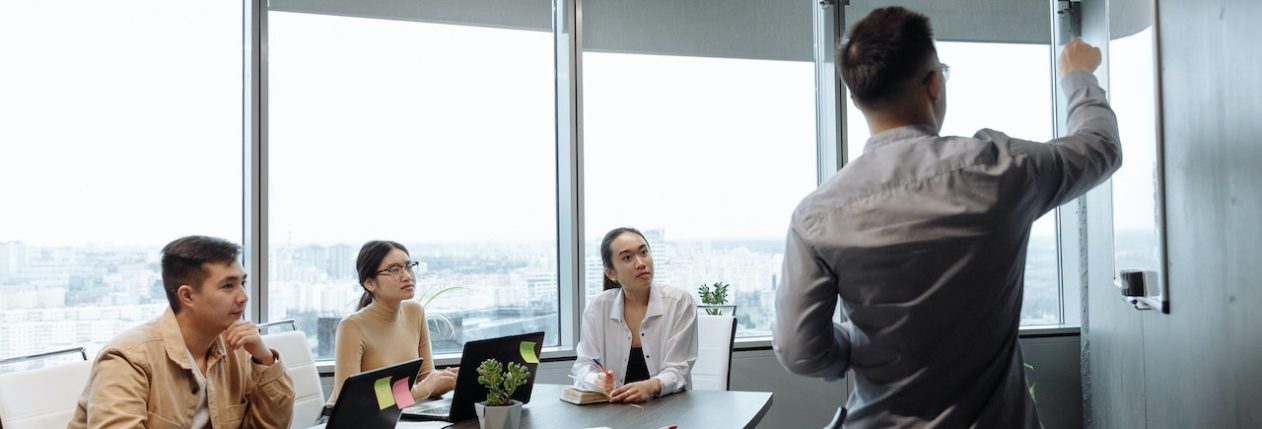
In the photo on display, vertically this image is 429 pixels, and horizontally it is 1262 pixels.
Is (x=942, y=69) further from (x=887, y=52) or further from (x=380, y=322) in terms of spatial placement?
(x=380, y=322)

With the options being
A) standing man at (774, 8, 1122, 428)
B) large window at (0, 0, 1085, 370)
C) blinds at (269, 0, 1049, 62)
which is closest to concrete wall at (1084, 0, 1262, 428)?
standing man at (774, 8, 1122, 428)

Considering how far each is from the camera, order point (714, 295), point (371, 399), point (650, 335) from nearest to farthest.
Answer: point (371, 399)
point (650, 335)
point (714, 295)

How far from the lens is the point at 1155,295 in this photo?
7.97 ft

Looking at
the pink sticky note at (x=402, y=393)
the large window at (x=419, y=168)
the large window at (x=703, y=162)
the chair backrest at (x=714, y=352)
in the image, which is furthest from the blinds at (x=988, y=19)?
the pink sticky note at (x=402, y=393)

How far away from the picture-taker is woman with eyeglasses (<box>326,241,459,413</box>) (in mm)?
3430

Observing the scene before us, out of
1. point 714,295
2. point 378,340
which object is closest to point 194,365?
point 378,340

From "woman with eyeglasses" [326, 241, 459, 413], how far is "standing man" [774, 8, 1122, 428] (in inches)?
88.8

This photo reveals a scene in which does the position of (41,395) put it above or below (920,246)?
below

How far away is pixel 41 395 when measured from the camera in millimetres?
2570

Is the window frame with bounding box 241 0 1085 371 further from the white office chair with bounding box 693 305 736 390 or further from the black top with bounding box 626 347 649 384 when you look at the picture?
the black top with bounding box 626 347 649 384

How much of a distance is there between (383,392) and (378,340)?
1.28m

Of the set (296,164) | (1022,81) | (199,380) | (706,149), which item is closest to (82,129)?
(296,164)

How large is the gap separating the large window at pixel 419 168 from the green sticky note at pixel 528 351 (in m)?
2.13

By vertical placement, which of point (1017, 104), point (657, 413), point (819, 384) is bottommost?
point (819, 384)
